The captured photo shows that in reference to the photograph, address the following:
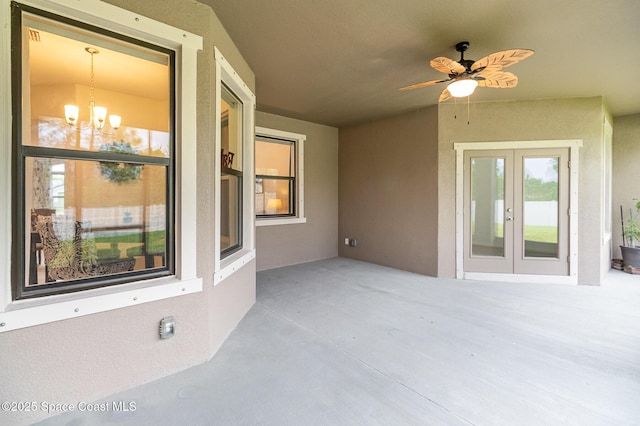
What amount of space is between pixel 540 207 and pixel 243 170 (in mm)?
4370

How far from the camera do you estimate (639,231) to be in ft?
16.3

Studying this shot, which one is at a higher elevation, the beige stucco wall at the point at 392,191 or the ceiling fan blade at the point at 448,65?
the ceiling fan blade at the point at 448,65

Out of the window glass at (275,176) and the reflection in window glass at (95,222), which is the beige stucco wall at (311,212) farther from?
the reflection in window glass at (95,222)

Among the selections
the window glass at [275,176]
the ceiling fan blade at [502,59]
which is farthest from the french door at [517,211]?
the window glass at [275,176]

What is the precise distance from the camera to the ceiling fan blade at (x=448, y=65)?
8.45ft

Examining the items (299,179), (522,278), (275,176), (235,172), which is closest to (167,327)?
(235,172)

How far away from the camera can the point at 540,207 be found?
4426 millimetres

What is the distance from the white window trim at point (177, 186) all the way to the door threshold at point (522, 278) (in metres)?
4.11

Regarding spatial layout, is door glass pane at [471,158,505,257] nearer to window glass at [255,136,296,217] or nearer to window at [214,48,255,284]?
window glass at [255,136,296,217]

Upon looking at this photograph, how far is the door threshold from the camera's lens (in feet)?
14.1

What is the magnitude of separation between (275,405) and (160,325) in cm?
95

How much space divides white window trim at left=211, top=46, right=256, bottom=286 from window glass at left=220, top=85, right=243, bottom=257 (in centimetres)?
5

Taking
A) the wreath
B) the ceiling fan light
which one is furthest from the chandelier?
the ceiling fan light

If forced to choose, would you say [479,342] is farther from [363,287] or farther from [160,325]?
[160,325]
